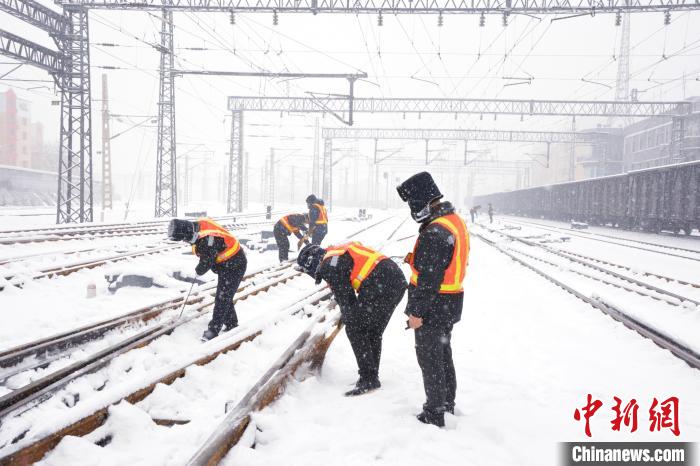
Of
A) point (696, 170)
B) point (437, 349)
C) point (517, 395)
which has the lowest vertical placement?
point (517, 395)

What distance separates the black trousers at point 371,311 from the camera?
379 centimetres

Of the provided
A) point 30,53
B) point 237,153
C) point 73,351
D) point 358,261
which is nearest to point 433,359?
point 358,261

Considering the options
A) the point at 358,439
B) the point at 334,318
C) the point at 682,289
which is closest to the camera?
the point at 358,439

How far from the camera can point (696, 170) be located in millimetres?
18531

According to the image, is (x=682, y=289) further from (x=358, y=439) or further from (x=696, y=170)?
(x=696, y=170)

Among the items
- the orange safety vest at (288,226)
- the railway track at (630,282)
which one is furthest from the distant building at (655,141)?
the orange safety vest at (288,226)

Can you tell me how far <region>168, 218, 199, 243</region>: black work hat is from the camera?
16.6 feet

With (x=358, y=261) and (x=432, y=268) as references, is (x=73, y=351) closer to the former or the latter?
(x=358, y=261)

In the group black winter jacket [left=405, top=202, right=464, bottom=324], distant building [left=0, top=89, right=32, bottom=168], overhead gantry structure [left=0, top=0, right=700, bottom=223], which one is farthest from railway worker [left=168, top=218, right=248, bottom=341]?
distant building [left=0, top=89, right=32, bottom=168]

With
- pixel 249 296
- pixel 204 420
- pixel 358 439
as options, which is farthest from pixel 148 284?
pixel 358 439

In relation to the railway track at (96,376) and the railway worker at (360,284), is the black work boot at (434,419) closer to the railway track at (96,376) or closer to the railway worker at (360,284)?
the railway worker at (360,284)

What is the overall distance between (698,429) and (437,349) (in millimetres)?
2167

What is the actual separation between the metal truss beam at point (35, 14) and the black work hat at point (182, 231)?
1687cm

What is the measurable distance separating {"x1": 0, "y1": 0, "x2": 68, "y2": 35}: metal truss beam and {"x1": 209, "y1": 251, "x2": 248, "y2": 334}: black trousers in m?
17.2
